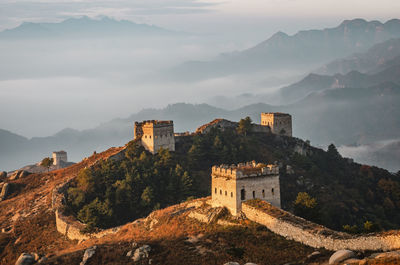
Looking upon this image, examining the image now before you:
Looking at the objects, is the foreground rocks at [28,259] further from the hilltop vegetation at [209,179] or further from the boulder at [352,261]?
the boulder at [352,261]

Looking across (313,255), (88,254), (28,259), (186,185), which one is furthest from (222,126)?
(313,255)

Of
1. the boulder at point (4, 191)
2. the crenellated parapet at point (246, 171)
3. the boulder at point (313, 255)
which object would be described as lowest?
the boulder at point (313, 255)

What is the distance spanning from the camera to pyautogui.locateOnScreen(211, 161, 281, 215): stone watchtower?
171 ft

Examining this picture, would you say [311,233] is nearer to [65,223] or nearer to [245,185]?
[245,185]

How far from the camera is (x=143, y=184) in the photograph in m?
87.9

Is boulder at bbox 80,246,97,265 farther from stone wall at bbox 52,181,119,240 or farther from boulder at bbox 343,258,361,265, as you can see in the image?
boulder at bbox 343,258,361,265

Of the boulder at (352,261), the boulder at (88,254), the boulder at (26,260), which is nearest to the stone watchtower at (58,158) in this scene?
the boulder at (26,260)

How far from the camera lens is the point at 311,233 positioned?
139 ft

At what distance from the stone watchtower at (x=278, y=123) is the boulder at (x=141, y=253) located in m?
83.1

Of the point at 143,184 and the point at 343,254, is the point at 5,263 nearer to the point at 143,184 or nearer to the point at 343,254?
the point at 143,184

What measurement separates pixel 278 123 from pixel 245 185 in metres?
76.7

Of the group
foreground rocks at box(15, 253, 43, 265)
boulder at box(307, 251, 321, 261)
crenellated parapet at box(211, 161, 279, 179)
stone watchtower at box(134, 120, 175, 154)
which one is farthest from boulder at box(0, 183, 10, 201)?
boulder at box(307, 251, 321, 261)

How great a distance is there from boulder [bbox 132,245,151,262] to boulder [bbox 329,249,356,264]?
50.4ft

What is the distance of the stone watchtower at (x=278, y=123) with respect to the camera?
12694cm
